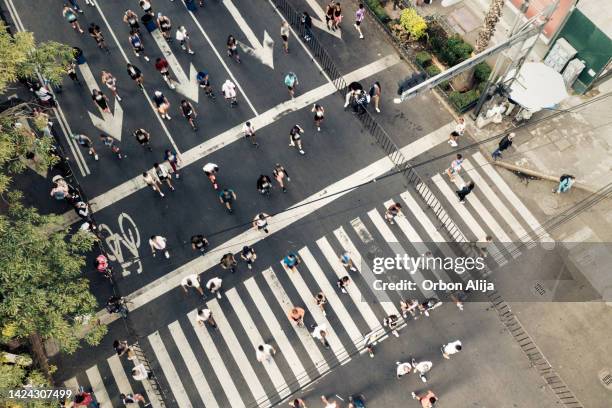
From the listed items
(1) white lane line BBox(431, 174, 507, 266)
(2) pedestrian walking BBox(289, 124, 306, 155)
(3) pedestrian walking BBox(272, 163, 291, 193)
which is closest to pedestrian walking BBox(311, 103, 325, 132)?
(2) pedestrian walking BBox(289, 124, 306, 155)

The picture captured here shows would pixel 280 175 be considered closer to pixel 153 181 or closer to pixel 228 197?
pixel 228 197

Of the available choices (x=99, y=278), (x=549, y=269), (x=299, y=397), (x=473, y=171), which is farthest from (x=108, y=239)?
(x=549, y=269)

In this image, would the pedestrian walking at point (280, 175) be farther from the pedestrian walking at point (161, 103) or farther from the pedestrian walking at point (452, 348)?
the pedestrian walking at point (452, 348)

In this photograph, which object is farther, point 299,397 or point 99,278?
point 99,278

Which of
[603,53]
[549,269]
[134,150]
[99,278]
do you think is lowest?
[549,269]

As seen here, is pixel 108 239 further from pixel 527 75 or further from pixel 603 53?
pixel 603 53

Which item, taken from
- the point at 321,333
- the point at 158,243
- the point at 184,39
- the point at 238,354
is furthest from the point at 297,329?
→ the point at 184,39

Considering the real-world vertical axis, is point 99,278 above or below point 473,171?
above

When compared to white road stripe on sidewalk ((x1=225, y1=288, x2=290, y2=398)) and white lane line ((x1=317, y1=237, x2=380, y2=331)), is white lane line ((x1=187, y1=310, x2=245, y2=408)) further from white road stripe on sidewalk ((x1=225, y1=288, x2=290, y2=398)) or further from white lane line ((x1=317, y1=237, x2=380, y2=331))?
white lane line ((x1=317, y1=237, x2=380, y2=331))
